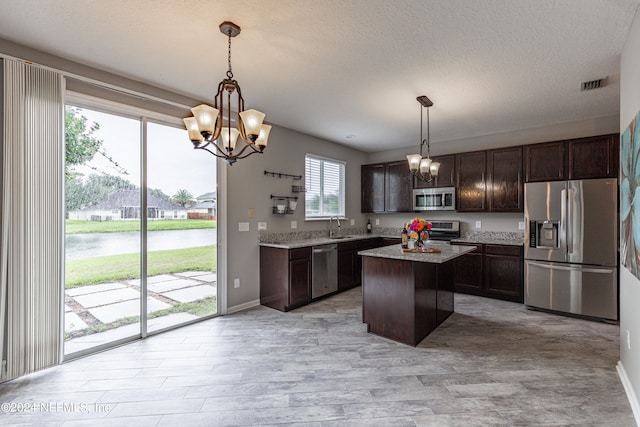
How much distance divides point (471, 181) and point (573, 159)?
1352 millimetres

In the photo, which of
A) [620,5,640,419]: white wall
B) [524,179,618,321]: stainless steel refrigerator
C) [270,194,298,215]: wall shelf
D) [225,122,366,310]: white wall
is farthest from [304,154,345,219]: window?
[620,5,640,419]: white wall

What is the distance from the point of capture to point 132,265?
3.13 metres

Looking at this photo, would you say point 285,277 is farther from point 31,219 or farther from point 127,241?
point 31,219

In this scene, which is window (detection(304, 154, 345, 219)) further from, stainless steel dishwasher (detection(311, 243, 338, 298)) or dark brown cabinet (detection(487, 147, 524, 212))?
dark brown cabinet (detection(487, 147, 524, 212))

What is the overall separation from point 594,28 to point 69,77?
4.36 meters

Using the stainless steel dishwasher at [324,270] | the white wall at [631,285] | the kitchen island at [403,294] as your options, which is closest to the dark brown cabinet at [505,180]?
the kitchen island at [403,294]

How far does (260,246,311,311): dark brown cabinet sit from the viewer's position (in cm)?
399

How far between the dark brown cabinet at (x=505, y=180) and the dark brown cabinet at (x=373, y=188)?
1.98 m

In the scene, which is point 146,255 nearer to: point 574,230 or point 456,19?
point 456,19

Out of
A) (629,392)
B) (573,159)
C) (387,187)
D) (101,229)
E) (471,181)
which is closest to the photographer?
(629,392)

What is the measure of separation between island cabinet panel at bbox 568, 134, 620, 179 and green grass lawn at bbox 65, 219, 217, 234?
5.07m

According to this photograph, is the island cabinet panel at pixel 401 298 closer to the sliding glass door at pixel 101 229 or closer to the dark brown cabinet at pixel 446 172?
the dark brown cabinet at pixel 446 172

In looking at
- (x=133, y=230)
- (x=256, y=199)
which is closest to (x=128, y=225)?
(x=133, y=230)

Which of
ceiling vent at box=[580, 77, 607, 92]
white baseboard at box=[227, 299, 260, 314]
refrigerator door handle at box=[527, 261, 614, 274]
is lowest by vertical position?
white baseboard at box=[227, 299, 260, 314]
